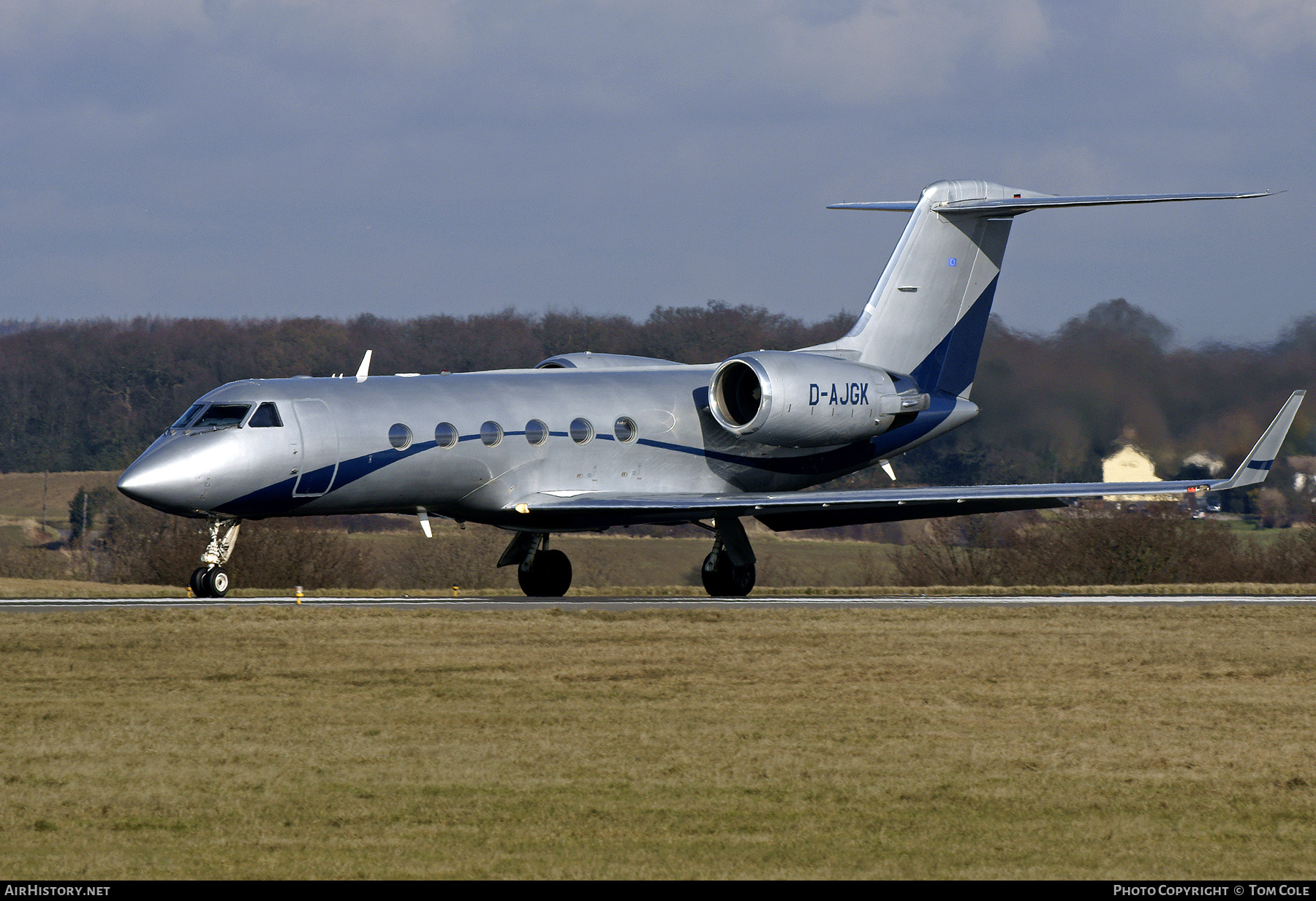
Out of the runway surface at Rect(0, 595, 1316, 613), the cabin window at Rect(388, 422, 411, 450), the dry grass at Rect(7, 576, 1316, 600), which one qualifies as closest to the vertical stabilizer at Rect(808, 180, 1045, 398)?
the dry grass at Rect(7, 576, 1316, 600)

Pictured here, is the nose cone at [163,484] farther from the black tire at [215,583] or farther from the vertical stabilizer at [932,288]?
the vertical stabilizer at [932,288]

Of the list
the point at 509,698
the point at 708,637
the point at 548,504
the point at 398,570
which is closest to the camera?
the point at 509,698

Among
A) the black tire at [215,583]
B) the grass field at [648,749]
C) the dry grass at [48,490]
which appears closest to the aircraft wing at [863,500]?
the black tire at [215,583]

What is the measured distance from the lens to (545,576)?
1120 inches

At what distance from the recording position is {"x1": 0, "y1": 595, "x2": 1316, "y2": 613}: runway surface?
2222 cm

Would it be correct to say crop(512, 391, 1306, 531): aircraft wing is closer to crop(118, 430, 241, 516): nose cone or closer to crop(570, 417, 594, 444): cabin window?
crop(570, 417, 594, 444): cabin window

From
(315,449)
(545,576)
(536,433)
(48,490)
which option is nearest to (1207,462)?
(545,576)

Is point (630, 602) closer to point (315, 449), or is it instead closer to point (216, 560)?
point (315, 449)

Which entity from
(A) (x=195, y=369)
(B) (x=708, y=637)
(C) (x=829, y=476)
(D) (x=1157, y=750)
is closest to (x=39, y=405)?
(A) (x=195, y=369)

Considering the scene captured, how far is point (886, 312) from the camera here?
31.2m

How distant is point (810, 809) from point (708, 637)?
28.3ft

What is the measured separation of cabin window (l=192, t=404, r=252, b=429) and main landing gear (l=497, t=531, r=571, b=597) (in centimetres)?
608
